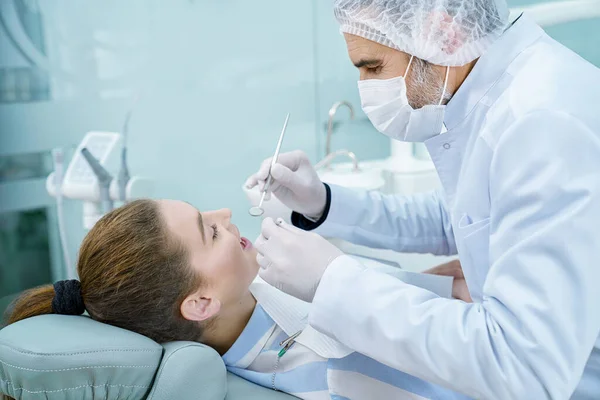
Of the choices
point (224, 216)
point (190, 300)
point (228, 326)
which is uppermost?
point (224, 216)

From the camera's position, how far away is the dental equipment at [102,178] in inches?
84.6

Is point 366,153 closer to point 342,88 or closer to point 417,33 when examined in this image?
point 342,88

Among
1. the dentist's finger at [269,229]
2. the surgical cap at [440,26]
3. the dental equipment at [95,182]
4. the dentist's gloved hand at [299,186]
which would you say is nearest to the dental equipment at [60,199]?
the dental equipment at [95,182]

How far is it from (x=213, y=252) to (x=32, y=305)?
0.39 meters

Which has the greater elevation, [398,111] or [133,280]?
[398,111]

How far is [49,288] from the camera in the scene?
1368 mm

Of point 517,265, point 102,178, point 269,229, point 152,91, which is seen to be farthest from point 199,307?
point 152,91

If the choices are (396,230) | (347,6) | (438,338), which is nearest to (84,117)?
(396,230)

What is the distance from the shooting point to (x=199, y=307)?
1.36m

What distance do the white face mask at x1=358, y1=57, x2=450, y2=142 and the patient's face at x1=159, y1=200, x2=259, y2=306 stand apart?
0.43 m

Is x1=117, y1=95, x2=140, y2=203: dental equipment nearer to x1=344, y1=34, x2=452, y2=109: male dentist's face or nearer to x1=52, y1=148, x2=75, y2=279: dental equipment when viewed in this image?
x1=52, y1=148, x2=75, y2=279: dental equipment

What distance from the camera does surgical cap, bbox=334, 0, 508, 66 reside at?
1.17 meters

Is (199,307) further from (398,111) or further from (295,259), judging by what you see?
(398,111)

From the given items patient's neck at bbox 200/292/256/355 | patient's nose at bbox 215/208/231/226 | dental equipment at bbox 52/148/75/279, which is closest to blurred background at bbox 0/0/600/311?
dental equipment at bbox 52/148/75/279
